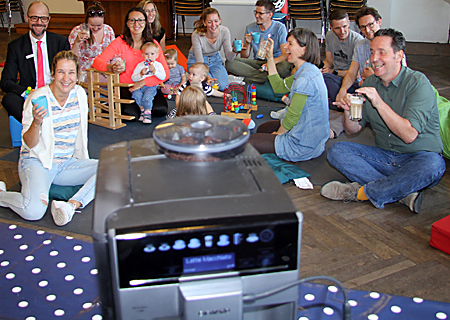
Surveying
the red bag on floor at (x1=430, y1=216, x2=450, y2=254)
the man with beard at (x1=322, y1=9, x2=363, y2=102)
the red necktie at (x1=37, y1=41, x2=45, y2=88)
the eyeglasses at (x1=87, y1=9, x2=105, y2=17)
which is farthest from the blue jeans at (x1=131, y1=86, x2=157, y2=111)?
the red bag on floor at (x1=430, y1=216, x2=450, y2=254)

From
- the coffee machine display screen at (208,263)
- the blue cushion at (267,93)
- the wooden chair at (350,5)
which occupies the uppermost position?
the wooden chair at (350,5)

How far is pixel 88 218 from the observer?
2.82 metres

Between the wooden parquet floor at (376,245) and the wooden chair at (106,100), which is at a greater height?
the wooden chair at (106,100)

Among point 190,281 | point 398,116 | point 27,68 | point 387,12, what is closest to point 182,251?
point 190,281

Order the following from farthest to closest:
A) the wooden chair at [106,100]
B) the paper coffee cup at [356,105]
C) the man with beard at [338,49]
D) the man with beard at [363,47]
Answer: the man with beard at [338,49] → the wooden chair at [106,100] → the man with beard at [363,47] → the paper coffee cup at [356,105]

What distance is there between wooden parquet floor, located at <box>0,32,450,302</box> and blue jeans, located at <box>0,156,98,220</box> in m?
0.56

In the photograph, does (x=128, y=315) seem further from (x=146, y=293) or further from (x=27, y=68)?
(x=27, y=68)

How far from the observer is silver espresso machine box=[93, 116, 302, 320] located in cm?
104

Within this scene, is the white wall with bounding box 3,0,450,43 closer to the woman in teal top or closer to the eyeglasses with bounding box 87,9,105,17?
the eyeglasses with bounding box 87,9,105,17

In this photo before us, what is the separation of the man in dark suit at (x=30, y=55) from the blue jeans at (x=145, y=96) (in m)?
0.94

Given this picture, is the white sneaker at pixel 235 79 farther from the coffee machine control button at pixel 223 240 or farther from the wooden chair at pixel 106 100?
the coffee machine control button at pixel 223 240

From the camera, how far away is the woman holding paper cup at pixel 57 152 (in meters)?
2.76

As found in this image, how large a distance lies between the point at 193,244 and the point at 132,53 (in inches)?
161

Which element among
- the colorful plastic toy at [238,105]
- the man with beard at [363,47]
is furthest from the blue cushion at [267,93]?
the man with beard at [363,47]
